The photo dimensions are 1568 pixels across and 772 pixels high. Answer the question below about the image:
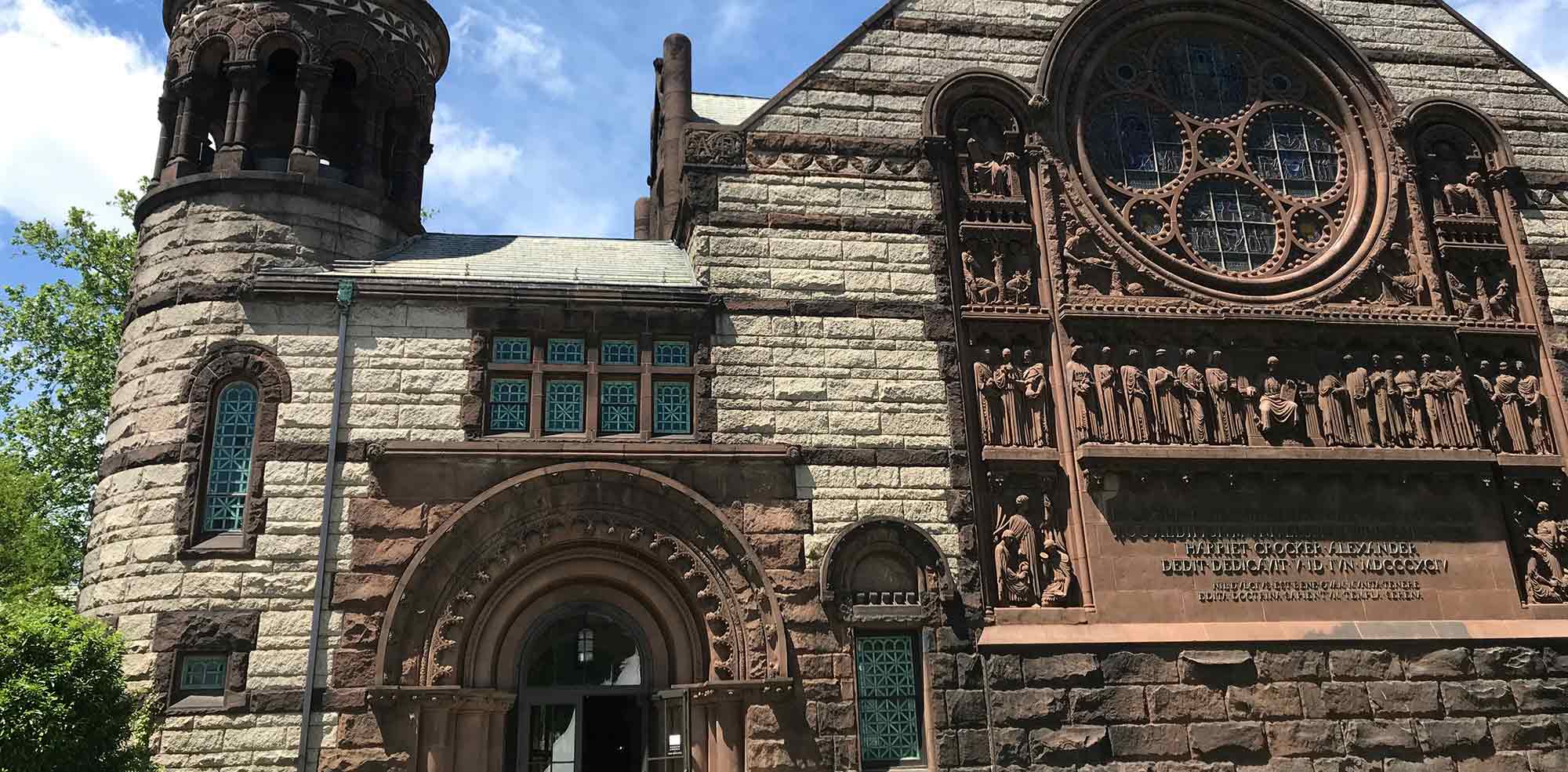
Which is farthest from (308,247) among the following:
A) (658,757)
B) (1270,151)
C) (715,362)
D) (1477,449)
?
(1477,449)

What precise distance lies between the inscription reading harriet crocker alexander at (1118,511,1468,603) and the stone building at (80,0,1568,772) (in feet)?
0.17

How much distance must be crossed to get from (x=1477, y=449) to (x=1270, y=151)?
16.3 ft

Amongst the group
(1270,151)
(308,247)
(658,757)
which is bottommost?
(658,757)

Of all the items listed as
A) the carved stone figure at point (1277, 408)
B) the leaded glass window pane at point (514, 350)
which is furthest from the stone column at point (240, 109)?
the carved stone figure at point (1277, 408)

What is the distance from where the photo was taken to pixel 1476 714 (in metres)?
13.2

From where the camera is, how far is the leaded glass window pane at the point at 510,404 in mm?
13062

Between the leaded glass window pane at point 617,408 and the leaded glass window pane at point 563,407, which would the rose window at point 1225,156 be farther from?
Result: the leaded glass window pane at point 563,407

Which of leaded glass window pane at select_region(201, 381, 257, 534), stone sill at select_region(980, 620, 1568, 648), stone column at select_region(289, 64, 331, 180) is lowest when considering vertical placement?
stone sill at select_region(980, 620, 1568, 648)

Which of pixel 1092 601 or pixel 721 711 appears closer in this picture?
pixel 721 711

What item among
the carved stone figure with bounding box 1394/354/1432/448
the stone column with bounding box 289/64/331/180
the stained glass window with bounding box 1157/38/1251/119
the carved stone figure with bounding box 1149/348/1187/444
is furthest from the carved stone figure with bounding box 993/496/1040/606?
the stone column with bounding box 289/64/331/180

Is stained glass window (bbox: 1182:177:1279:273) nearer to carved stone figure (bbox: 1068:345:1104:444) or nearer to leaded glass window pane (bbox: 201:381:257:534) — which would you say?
carved stone figure (bbox: 1068:345:1104:444)

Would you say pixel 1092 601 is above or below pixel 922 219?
below

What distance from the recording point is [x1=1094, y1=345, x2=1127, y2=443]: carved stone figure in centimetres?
1381

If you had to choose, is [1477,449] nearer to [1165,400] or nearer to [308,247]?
[1165,400]
